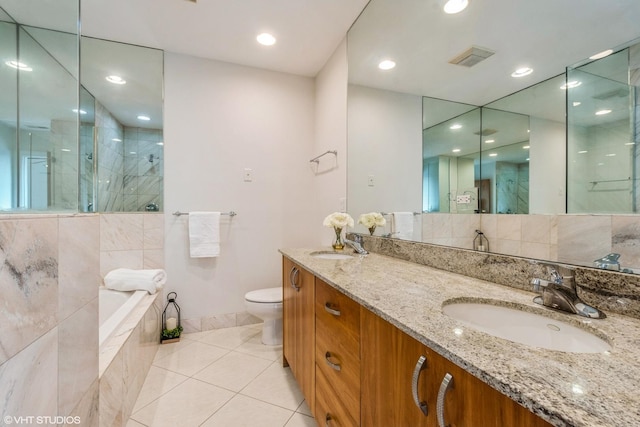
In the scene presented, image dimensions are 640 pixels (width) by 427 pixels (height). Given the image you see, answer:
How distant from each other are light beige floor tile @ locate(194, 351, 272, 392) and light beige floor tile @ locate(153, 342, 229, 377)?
0.06m

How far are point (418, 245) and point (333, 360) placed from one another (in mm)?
721

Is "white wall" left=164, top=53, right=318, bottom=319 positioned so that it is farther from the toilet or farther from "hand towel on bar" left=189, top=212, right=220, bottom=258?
the toilet

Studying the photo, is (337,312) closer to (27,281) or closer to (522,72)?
(27,281)

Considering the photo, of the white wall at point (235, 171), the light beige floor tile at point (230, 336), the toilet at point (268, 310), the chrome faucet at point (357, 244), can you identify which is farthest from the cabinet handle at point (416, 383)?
the white wall at point (235, 171)

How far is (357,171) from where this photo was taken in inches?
80.9

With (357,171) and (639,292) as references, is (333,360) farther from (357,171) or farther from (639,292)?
(357,171)

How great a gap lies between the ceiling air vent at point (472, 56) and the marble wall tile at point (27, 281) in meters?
1.58

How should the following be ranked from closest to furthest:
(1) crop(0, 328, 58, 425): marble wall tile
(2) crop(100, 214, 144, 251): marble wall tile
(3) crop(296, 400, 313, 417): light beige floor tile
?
1. (1) crop(0, 328, 58, 425): marble wall tile
2. (3) crop(296, 400, 313, 417): light beige floor tile
3. (2) crop(100, 214, 144, 251): marble wall tile

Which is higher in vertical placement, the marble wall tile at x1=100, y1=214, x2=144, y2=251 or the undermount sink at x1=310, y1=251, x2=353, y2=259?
the marble wall tile at x1=100, y1=214, x2=144, y2=251

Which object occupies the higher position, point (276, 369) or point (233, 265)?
point (233, 265)

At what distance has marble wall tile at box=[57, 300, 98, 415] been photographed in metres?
0.72

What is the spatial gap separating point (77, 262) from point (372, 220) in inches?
58.8

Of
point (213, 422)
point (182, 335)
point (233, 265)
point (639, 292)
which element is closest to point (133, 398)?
point (213, 422)

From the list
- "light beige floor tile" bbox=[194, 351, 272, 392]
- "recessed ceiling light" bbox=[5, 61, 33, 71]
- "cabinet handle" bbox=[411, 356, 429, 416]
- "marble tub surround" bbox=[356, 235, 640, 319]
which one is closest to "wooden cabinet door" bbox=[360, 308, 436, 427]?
"cabinet handle" bbox=[411, 356, 429, 416]
